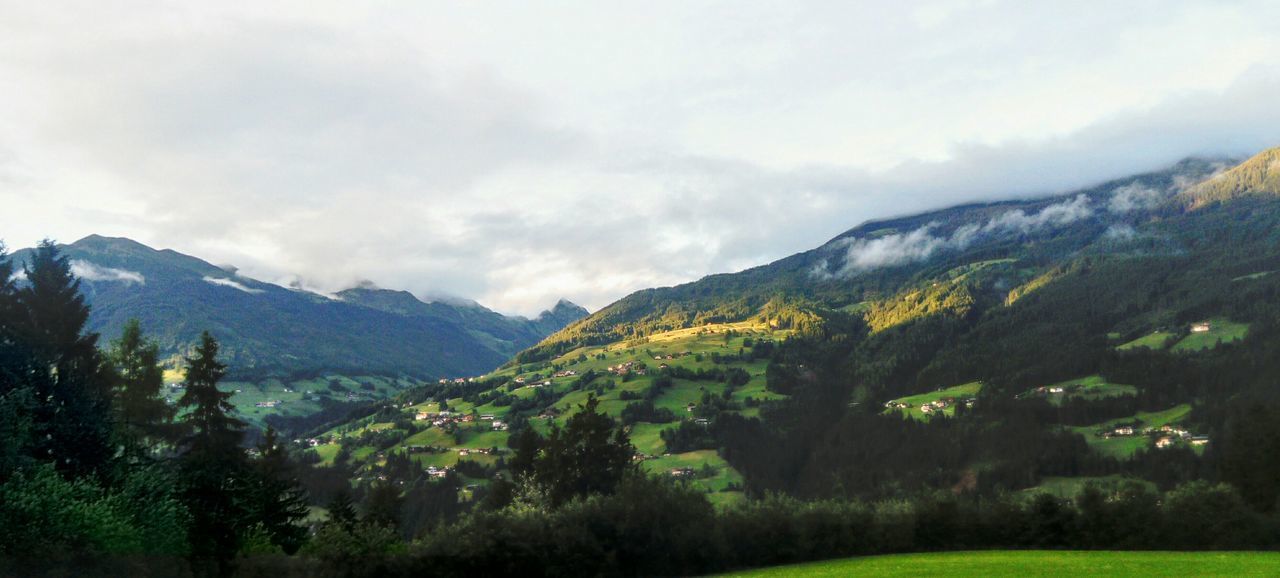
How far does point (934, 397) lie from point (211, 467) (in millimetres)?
169842

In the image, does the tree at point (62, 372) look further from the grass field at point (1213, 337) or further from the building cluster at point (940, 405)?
the grass field at point (1213, 337)

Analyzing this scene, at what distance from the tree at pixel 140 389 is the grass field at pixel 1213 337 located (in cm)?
19478

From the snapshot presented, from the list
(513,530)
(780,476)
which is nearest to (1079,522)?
(513,530)

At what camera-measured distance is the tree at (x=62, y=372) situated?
33344mm

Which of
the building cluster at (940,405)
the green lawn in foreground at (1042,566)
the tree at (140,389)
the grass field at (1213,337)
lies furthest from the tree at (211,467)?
the grass field at (1213,337)

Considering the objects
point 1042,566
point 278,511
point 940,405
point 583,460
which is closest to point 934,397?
point 940,405

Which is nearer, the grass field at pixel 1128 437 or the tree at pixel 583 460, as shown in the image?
the tree at pixel 583 460

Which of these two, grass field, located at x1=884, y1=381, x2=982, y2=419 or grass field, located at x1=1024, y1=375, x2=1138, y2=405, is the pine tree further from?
grass field, located at x1=1024, y1=375, x2=1138, y2=405

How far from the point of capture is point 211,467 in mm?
37875

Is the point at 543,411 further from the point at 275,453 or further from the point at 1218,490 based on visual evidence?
the point at 1218,490

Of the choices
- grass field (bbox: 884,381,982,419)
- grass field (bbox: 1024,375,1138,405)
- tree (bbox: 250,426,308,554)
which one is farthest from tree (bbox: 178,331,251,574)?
grass field (bbox: 1024,375,1138,405)

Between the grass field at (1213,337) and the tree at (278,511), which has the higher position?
the tree at (278,511)

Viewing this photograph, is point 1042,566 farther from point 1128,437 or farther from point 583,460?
point 1128,437

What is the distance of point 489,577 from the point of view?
36094 mm
